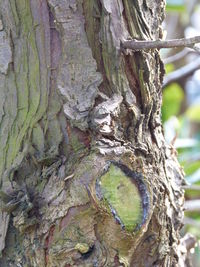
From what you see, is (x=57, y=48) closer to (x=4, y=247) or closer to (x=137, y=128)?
(x=137, y=128)

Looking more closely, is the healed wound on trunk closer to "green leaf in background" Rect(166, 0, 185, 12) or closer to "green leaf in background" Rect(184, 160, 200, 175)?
"green leaf in background" Rect(184, 160, 200, 175)

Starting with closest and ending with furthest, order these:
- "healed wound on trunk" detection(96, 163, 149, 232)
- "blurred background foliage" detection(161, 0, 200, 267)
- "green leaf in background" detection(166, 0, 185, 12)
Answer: "healed wound on trunk" detection(96, 163, 149, 232) → "blurred background foliage" detection(161, 0, 200, 267) → "green leaf in background" detection(166, 0, 185, 12)

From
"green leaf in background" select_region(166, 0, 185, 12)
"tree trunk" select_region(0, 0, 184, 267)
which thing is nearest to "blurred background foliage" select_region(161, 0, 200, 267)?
"green leaf in background" select_region(166, 0, 185, 12)

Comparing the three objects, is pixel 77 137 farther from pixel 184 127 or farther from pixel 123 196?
pixel 184 127

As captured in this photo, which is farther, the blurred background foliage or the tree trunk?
the blurred background foliage

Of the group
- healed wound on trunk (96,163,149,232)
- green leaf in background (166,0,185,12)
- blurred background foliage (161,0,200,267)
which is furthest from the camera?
green leaf in background (166,0,185,12)

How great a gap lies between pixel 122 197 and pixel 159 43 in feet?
0.68

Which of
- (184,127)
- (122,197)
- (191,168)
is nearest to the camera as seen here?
(122,197)

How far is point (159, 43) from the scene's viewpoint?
0.71m

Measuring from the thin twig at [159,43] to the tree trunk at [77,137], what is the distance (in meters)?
0.02

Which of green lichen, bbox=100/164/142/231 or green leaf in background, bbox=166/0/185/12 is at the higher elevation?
green leaf in background, bbox=166/0/185/12

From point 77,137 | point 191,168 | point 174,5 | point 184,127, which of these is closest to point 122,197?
point 77,137

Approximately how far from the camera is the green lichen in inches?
26.4

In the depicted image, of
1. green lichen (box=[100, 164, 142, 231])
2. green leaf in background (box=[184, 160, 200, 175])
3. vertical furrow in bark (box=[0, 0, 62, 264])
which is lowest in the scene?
green leaf in background (box=[184, 160, 200, 175])
